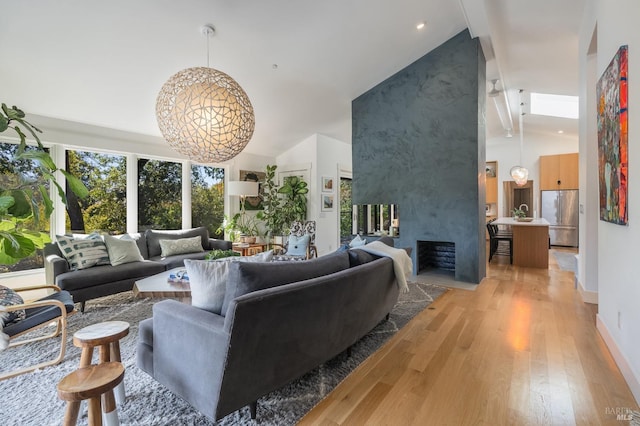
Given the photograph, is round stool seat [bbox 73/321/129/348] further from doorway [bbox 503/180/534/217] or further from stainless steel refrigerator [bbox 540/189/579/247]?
doorway [bbox 503/180/534/217]

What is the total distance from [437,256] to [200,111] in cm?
478

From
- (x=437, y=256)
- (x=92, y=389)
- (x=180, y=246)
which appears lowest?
(x=437, y=256)

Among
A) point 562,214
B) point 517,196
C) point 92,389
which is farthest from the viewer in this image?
point 517,196

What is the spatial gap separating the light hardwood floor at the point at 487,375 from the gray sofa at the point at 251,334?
38 cm

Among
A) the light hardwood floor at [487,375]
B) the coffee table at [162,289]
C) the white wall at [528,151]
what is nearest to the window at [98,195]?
the coffee table at [162,289]

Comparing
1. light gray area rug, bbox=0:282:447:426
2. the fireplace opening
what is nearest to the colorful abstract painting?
light gray area rug, bbox=0:282:447:426

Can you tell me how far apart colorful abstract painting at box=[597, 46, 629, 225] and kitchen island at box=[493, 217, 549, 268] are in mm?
3407

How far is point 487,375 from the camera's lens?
2.21 meters

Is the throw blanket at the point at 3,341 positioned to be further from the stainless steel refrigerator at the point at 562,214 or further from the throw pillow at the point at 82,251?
the stainless steel refrigerator at the point at 562,214

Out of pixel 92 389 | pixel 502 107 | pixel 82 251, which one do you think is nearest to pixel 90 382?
pixel 92 389

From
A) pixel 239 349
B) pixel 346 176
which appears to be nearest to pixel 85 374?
pixel 239 349

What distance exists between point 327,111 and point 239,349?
17.4 feet

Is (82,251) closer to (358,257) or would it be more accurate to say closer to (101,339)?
(101,339)

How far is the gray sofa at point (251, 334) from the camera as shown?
1556mm
